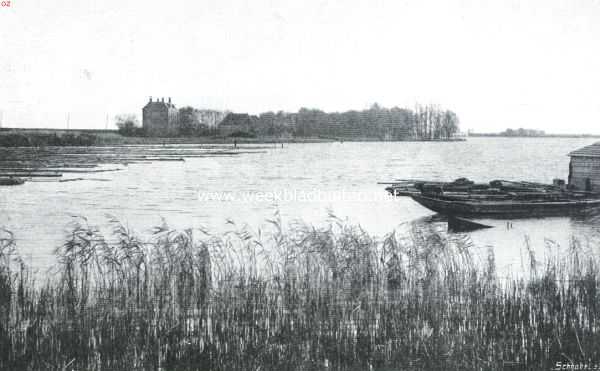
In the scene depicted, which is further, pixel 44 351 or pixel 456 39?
pixel 456 39

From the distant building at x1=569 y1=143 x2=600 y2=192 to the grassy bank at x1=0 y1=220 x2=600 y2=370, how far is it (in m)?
12.7

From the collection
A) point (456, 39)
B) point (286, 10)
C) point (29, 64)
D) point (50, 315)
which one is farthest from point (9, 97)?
point (456, 39)

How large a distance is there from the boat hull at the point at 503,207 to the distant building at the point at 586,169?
1743 mm

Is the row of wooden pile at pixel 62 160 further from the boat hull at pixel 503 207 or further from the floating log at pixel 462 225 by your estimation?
the floating log at pixel 462 225

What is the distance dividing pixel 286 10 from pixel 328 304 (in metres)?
10.1

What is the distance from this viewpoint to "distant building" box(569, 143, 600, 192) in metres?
20.4

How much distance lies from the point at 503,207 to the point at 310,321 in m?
14.5

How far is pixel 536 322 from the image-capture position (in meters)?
7.75

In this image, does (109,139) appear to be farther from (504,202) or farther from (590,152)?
(590,152)

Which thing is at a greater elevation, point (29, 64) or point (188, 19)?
point (188, 19)

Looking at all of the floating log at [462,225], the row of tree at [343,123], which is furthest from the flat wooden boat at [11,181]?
the floating log at [462,225]

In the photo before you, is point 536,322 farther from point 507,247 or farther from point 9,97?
point 9,97

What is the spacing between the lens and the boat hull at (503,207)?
63.9 feet

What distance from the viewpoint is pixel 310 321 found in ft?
25.2
